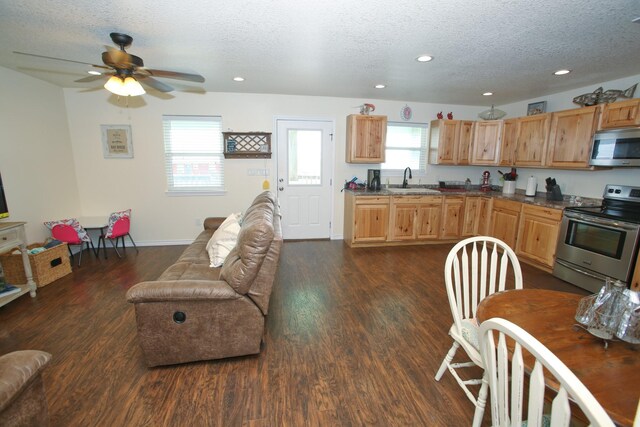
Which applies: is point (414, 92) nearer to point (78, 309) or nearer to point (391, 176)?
point (391, 176)

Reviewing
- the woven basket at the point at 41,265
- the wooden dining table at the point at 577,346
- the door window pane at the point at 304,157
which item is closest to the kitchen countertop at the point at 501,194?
the door window pane at the point at 304,157

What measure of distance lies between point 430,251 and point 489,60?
9.19ft

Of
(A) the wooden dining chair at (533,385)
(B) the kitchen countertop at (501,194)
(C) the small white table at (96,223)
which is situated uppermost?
(B) the kitchen countertop at (501,194)

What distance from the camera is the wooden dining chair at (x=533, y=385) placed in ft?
2.15

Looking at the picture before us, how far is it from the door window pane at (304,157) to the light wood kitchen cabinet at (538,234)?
124 inches

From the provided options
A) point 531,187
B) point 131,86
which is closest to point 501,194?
point 531,187

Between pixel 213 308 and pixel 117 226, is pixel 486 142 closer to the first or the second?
pixel 213 308

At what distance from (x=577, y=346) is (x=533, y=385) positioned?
54 centimetres

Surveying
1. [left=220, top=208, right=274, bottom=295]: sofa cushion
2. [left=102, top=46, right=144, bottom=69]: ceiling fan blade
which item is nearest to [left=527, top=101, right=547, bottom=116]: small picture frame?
[left=220, top=208, right=274, bottom=295]: sofa cushion

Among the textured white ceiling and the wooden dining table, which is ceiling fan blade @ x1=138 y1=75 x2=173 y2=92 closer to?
the textured white ceiling

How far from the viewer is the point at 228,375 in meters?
1.95

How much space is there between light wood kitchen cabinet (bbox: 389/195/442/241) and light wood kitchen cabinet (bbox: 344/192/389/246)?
14 cm

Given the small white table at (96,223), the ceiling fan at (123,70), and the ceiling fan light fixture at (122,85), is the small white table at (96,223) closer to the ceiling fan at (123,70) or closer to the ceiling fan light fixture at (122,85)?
the ceiling fan at (123,70)

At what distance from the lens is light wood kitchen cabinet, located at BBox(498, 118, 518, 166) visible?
457 cm
